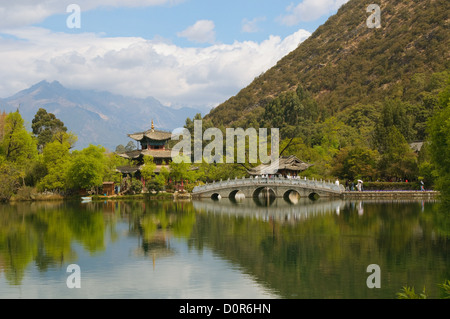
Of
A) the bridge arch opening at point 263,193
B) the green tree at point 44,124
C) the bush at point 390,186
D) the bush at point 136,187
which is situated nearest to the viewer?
the bush at point 390,186

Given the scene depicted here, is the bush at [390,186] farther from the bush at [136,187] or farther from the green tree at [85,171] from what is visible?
the green tree at [85,171]

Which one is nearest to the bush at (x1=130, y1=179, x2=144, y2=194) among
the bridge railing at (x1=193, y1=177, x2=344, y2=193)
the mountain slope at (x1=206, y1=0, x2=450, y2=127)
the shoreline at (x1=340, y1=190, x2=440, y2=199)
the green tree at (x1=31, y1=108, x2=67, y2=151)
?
the bridge railing at (x1=193, y1=177, x2=344, y2=193)

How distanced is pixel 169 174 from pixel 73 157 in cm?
897

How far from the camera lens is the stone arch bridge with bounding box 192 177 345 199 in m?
45.2

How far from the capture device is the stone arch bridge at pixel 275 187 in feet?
148

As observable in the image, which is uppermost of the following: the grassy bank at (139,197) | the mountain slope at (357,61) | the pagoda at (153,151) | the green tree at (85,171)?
the mountain slope at (357,61)

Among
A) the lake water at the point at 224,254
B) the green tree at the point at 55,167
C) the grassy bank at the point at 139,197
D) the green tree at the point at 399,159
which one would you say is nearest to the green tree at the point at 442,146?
the lake water at the point at 224,254

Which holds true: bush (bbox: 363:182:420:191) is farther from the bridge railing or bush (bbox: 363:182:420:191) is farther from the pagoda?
the pagoda

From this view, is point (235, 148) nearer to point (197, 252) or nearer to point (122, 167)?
point (122, 167)

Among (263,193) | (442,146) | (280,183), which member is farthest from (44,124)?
(442,146)

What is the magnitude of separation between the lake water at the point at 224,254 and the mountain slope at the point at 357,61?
5285 centimetres

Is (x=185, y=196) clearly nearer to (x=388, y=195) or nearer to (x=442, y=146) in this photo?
(x=388, y=195)

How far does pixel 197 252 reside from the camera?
64.6 ft
